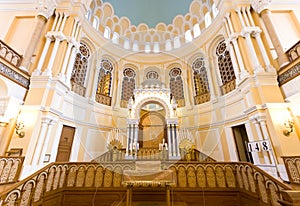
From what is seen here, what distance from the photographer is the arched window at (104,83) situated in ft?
28.6

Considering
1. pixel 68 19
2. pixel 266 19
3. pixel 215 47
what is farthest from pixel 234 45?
pixel 68 19

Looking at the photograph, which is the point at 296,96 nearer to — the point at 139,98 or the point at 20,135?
the point at 139,98

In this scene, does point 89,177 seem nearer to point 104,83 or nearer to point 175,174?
point 175,174

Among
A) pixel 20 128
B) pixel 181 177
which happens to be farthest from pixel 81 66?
pixel 181 177

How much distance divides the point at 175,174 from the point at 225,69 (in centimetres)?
659

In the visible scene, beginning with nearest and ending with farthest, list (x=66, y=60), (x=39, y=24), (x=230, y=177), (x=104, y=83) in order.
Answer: (x=230, y=177) → (x=66, y=60) → (x=39, y=24) → (x=104, y=83)

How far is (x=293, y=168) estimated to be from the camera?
3631 millimetres

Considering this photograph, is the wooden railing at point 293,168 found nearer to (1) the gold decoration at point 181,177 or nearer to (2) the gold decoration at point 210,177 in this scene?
(2) the gold decoration at point 210,177

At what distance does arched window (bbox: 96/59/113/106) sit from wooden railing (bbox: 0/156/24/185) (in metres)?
5.15

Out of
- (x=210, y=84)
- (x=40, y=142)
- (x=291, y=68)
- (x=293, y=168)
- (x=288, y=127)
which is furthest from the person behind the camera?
(x=210, y=84)

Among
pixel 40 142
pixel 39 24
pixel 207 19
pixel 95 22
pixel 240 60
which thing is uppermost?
pixel 207 19

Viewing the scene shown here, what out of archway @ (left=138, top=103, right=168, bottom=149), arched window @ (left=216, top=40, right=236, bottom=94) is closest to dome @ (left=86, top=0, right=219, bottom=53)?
arched window @ (left=216, top=40, right=236, bottom=94)

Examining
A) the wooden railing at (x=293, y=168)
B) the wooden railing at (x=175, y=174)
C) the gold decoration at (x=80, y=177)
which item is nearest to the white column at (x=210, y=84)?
the wooden railing at (x=293, y=168)

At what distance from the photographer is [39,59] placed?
5973 mm
